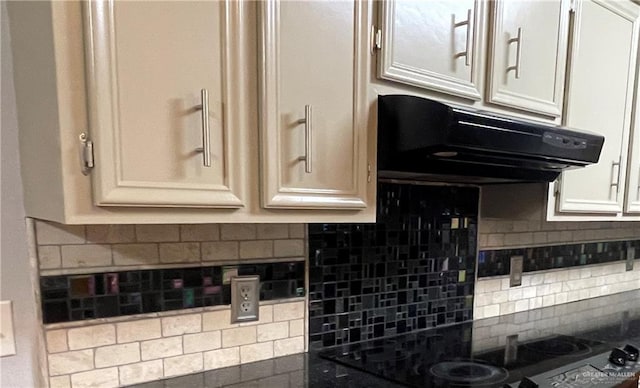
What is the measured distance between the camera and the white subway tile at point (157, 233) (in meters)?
1.00

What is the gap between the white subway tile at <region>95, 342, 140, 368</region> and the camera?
96 cm

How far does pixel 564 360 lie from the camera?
1.27 metres

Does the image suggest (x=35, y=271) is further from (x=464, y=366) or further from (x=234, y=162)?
(x=464, y=366)

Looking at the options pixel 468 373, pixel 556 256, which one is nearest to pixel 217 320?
pixel 468 373

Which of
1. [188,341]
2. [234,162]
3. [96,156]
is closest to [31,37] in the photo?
[96,156]

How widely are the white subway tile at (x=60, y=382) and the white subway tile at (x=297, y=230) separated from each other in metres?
0.64

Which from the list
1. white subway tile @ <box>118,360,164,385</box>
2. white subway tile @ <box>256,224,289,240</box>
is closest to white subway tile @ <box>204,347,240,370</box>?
white subway tile @ <box>118,360,164,385</box>

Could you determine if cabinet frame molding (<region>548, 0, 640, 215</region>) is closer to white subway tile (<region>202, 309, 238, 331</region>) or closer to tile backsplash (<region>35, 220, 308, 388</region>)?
tile backsplash (<region>35, 220, 308, 388</region>)

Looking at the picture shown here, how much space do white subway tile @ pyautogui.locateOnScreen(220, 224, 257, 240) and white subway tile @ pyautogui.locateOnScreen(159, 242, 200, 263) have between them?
8 centimetres

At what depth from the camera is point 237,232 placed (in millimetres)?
1131

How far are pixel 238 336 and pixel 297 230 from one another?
34 cm

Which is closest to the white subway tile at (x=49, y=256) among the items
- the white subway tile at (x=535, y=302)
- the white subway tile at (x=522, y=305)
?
the white subway tile at (x=522, y=305)

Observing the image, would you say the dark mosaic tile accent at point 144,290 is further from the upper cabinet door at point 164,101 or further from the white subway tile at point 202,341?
the upper cabinet door at point 164,101

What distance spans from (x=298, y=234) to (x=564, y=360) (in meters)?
0.91
